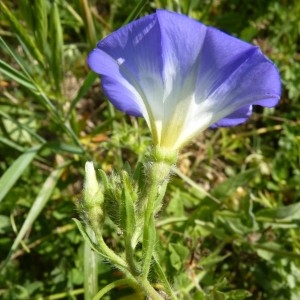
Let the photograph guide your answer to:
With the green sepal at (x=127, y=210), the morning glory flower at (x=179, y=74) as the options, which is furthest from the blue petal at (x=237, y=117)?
the green sepal at (x=127, y=210)

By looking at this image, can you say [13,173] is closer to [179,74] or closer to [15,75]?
[15,75]

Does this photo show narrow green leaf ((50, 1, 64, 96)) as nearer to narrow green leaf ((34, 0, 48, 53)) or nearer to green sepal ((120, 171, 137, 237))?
narrow green leaf ((34, 0, 48, 53))

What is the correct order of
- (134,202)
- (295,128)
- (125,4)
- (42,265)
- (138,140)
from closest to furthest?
(134,202)
(138,140)
(42,265)
(295,128)
(125,4)

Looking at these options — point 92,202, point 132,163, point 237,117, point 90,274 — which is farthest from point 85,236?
point 132,163

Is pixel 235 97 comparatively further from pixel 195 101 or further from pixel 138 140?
pixel 138 140

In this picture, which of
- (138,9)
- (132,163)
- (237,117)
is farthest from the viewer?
(132,163)

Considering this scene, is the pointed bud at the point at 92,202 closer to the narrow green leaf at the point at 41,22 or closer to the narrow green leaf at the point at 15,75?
the narrow green leaf at the point at 15,75

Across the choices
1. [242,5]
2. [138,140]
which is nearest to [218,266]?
[138,140]

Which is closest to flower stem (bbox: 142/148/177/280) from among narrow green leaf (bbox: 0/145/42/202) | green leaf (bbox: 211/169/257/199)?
narrow green leaf (bbox: 0/145/42/202)
